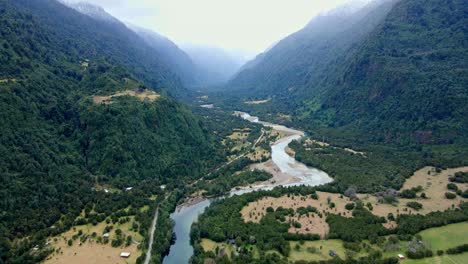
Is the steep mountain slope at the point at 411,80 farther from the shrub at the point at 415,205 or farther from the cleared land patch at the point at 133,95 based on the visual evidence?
the cleared land patch at the point at 133,95

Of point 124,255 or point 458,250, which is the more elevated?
point 458,250

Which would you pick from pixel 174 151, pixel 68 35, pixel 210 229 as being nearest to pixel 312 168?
pixel 174 151

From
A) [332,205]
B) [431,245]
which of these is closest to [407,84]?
[332,205]

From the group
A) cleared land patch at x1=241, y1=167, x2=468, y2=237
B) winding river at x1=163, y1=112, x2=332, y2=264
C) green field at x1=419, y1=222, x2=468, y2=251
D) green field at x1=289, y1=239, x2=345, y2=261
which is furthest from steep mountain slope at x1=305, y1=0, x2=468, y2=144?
green field at x1=289, y1=239, x2=345, y2=261

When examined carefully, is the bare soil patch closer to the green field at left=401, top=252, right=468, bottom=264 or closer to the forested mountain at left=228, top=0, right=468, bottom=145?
Answer: the green field at left=401, top=252, right=468, bottom=264

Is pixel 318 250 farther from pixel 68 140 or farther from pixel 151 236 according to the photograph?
pixel 68 140

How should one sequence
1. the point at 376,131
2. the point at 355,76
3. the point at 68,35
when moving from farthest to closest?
the point at 68,35
the point at 355,76
the point at 376,131

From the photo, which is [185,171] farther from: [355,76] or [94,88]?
[355,76]
